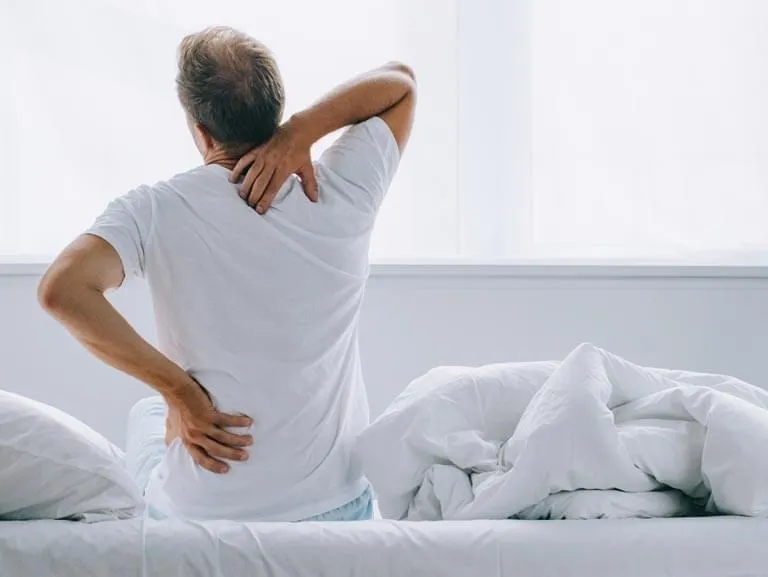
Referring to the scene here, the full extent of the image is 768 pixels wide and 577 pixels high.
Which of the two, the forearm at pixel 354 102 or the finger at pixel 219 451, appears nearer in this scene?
the finger at pixel 219 451

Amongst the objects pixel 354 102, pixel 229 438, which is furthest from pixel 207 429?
pixel 354 102

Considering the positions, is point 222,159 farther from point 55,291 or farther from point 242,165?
point 55,291

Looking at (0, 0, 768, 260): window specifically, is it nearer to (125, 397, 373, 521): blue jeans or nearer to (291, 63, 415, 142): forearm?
(125, 397, 373, 521): blue jeans

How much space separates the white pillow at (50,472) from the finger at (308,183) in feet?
1.51

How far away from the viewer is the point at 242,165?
1.53 m

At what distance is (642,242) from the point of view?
316cm

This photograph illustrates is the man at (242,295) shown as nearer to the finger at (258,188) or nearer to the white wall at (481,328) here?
the finger at (258,188)

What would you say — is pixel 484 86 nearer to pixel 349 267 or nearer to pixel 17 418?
pixel 349 267

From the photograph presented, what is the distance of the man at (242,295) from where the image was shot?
4.78ft

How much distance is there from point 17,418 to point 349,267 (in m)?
0.51

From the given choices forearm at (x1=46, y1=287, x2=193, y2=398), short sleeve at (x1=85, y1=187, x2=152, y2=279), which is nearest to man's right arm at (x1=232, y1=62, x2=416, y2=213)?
short sleeve at (x1=85, y1=187, x2=152, y2=279)

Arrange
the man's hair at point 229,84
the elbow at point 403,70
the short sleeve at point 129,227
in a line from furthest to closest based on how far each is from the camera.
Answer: the elbow at point 403,70, the man's hair at point 229,84, the short sleeve at point 129,227

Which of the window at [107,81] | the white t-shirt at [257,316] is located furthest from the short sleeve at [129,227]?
the window at [107,81]

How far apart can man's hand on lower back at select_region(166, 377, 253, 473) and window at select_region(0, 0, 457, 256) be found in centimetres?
166
